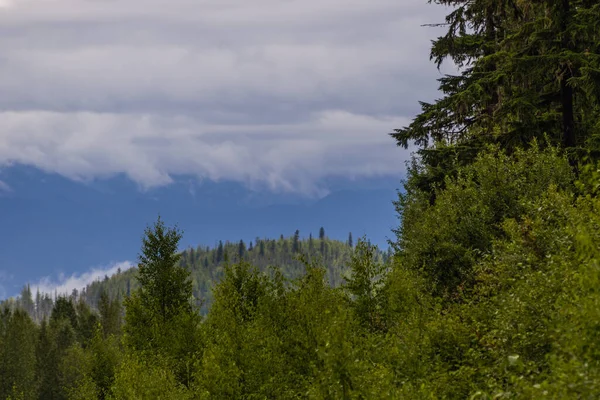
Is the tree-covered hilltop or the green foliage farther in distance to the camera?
the green foliage

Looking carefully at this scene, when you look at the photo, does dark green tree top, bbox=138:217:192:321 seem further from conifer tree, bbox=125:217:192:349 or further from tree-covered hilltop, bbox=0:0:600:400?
tree-covered hilltop, bbox=0:0:600:400

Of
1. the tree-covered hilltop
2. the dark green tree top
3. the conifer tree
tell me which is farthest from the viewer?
the dark green tree top

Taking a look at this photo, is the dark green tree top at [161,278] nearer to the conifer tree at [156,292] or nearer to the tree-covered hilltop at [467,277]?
the conifer tree at [156,292]

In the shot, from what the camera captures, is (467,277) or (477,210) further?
(477,210)

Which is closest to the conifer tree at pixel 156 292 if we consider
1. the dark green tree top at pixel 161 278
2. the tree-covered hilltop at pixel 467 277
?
the dark green tree top at pixel 161 278

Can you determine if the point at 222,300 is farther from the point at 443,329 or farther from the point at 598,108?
the point at 598,108

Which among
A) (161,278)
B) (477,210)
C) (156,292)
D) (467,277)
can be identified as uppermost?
(161,278)

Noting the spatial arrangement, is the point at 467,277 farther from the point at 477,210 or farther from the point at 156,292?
the point at 156,292

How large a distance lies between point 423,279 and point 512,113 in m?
10.6

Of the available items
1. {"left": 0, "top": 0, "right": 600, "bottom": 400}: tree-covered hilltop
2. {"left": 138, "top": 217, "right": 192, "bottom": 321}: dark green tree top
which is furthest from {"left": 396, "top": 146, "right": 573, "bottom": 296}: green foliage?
{"left": 138, "top": 217, "right": 192, "bottom": 321}: dark green tree top

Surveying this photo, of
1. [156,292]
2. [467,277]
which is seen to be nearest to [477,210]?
[467,277]

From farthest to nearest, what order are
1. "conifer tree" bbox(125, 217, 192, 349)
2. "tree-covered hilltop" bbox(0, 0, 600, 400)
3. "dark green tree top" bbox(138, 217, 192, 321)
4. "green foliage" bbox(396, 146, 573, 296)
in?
"dark green tree top" bbox(138, 217, 192, 321), "conifer tree" bbox(125, 217, 192, 349), "green foliage" bbox(396, 146, 573, 296), "tree-covered hilltop" bbox(0, 0, 600, 400)

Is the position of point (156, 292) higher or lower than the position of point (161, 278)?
lower

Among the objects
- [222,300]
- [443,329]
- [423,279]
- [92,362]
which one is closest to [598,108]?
[423,279]
